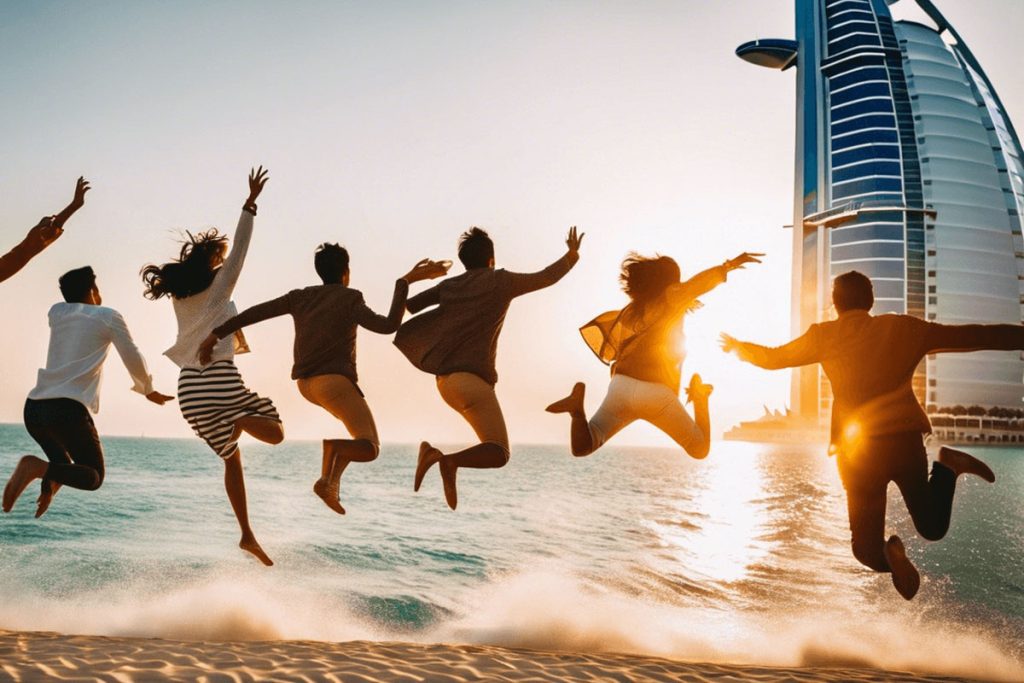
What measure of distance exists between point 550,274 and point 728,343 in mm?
1481

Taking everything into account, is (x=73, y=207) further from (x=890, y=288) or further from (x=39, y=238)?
(x=890, y=288)

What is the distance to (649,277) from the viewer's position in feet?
20.7

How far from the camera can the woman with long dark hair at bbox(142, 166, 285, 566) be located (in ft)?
20.2

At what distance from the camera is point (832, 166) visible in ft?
357

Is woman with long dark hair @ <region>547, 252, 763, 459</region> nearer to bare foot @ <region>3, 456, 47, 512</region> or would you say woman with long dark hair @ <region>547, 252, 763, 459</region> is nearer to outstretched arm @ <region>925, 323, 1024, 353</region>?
outstretched arm @ <region>925, 323, 1024, 353</region>

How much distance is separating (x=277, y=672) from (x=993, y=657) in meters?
17.5

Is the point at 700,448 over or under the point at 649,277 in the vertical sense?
under

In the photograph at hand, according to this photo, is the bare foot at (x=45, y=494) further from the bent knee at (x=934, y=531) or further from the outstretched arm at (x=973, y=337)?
the outstretched arm at (x=973, y=337)

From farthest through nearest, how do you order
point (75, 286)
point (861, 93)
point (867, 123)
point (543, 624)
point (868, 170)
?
point (861, 93) → point (867, 123) → point (868, 170) → point (543, 624) → point (75, 286)

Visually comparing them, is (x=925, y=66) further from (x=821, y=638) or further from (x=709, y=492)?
(x=821, y=638)

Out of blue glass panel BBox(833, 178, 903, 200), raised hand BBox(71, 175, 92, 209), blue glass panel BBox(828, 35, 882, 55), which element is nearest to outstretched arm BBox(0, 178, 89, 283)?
raised hand BBox(71, 175, 92, 209)

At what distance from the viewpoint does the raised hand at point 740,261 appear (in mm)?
5820

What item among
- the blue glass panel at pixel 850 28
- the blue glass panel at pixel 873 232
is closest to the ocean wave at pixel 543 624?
the blue glass panel at pixel 873 232


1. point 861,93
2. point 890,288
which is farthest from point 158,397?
point 861,93
